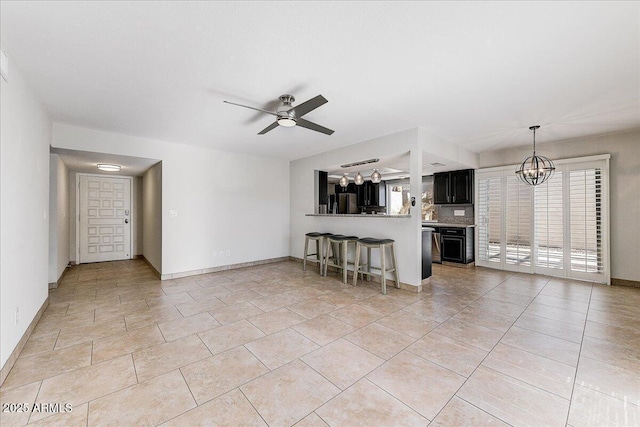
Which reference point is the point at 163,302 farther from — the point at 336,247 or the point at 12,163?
the point at 336,247

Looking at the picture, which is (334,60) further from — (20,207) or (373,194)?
(373,194)

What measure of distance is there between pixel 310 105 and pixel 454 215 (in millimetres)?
5184

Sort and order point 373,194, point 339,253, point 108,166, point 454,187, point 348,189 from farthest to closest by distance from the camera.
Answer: point 348,189
point 373,194
point 454,187
point 339,253
point 108,166

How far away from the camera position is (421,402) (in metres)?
1.72

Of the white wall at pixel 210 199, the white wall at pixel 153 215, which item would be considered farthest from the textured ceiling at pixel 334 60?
the white wall at pixel 153 215

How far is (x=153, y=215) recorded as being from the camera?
5422mm

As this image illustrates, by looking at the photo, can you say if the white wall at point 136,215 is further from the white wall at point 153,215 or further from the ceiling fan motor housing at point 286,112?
the ceiling fan motor housing at point 286,112

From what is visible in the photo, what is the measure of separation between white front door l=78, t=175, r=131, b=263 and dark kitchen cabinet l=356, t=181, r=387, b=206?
659 centimetres

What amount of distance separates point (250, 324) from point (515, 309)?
10.7 ft

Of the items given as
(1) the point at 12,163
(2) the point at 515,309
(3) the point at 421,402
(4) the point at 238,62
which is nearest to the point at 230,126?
(4) the point at 238,62

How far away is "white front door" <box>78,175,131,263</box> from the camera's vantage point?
6.23m

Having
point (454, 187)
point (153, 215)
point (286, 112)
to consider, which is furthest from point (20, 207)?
point (454, 187)

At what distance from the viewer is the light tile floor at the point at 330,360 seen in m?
1.63

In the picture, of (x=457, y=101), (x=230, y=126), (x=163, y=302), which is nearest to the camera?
(x=457, y=101)
